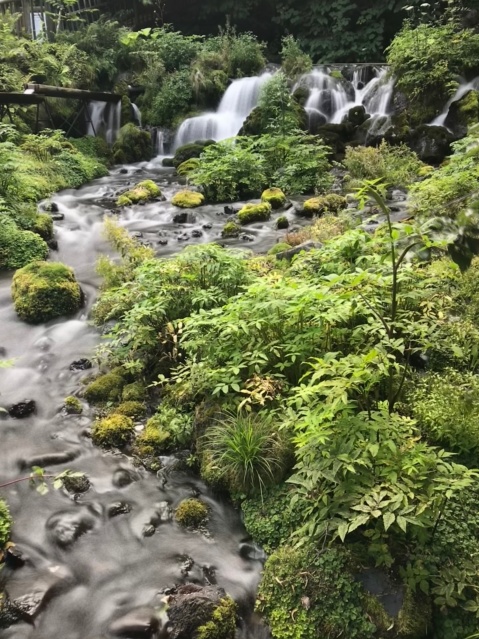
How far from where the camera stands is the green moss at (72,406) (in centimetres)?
559

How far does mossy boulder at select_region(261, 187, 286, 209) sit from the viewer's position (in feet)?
38.3

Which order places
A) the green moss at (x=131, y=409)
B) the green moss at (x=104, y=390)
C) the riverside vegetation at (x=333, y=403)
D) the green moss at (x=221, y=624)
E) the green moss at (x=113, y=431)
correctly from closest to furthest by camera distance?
the riverside vegetation at (x=333, y=403), the green moss at (x=221, y=624), the green moss at (x=113, y=431), the green moss at (x=131, y=409), the green moss at (x=104, y=390)

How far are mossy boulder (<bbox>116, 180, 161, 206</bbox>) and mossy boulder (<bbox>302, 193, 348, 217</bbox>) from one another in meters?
4.49

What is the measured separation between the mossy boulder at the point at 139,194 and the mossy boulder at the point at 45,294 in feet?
17.3

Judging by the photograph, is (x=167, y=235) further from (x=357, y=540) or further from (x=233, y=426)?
(x=357, y=540)

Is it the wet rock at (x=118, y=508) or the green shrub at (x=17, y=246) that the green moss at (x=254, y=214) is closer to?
the green shrub at (x=17, y=246)

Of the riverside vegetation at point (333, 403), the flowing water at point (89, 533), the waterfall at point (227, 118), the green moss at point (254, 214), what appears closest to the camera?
the riverside vegetation at point (333, 403)

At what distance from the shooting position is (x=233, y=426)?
4387 mm

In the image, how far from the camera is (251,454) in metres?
4.14

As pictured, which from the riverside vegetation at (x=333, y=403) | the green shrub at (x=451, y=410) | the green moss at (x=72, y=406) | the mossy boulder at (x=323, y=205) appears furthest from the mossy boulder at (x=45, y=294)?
the green shrub at (x=451, y=410)

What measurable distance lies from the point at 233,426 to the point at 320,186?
363 inches

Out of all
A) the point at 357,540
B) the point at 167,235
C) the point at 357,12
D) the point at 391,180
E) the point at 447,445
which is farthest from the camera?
the point at 357,12

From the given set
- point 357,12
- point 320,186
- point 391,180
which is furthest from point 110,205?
point 357,12

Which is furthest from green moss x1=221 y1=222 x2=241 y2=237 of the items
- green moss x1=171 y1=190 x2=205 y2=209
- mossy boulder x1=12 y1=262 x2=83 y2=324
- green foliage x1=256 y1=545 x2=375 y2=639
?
green foliage x1=256 y1=545 x2=375 y2=639
